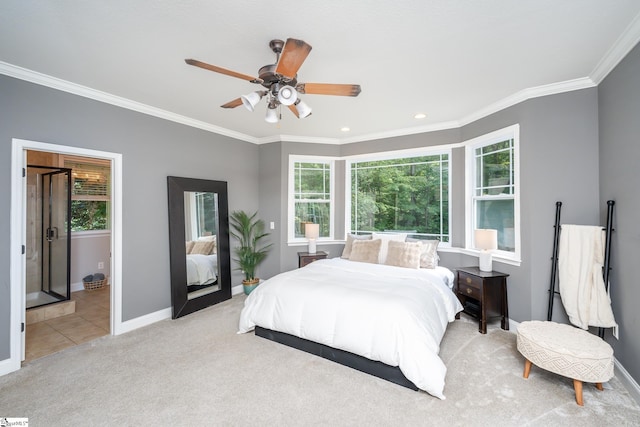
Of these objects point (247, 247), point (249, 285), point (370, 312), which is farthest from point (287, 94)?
point (249, 285)

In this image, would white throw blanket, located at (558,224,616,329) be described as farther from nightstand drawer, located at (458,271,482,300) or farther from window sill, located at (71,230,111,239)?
window sill, located at (71,230,111,239)

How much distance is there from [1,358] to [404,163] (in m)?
5.20

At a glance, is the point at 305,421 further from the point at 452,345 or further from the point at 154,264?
the point at 154,264

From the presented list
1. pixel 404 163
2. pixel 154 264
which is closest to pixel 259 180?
pixel 154 264

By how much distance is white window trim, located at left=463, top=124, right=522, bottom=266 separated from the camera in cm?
325

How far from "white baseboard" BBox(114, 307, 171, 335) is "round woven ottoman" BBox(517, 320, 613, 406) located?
3.97 metres

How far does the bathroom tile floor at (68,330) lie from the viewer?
2.94m

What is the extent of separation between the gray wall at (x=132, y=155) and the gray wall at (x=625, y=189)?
4.64 m

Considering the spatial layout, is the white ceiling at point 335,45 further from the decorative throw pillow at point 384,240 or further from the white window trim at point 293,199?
the decorative throw pillow at point 384,240

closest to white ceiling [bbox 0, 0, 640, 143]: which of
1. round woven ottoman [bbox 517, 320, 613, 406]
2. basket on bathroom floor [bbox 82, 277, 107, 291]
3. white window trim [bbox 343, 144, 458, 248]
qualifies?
white window trim [bbox 343, 144, 458, 248]

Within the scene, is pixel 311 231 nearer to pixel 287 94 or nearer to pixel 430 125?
pixel 430 125

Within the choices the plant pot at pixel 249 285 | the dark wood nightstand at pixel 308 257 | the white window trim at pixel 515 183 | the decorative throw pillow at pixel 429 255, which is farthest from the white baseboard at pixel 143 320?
the white window trim at pixel 515 183

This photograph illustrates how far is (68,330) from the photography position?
133 inches

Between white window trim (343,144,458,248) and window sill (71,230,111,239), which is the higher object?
white window trim (343,144,458,248)
